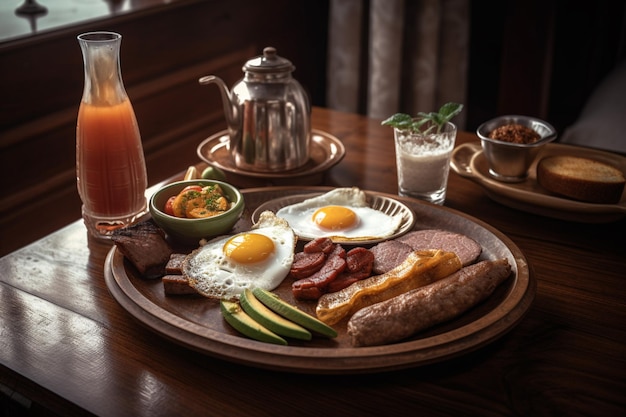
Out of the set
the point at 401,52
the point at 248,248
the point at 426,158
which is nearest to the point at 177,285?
the point at 248,248

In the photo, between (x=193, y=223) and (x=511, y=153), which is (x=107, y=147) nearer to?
(x=193, y=223)

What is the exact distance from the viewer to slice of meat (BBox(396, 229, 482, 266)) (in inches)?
54.9

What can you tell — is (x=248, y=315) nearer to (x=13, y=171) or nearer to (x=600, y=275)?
(x=600, y=275)

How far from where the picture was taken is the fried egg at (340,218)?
1.55m

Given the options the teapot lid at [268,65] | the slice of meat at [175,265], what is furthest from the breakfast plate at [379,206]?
the teapot lid at [268,65]

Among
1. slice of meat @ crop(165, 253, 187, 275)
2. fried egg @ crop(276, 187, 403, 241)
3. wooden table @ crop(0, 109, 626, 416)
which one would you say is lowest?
wooden table @ crop(0, 109, 626, 416)

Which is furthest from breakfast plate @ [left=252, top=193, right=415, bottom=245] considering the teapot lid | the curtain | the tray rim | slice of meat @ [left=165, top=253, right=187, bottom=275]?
the curtain

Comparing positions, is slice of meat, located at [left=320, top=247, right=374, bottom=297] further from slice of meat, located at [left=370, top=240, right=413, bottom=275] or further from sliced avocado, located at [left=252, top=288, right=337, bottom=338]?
sliced avocado, located at [left=252, top=288, right=337, bottom=338]

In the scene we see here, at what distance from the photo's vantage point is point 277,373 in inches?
43.6

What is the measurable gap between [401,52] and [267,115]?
1.94 metres

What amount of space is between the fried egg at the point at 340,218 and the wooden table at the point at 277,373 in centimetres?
37

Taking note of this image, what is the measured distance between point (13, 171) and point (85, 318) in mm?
1507

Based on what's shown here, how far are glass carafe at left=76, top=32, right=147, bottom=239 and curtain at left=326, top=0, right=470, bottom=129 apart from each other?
2258 millimetres

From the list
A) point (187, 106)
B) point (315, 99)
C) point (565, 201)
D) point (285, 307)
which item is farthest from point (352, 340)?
point (315, 99)
